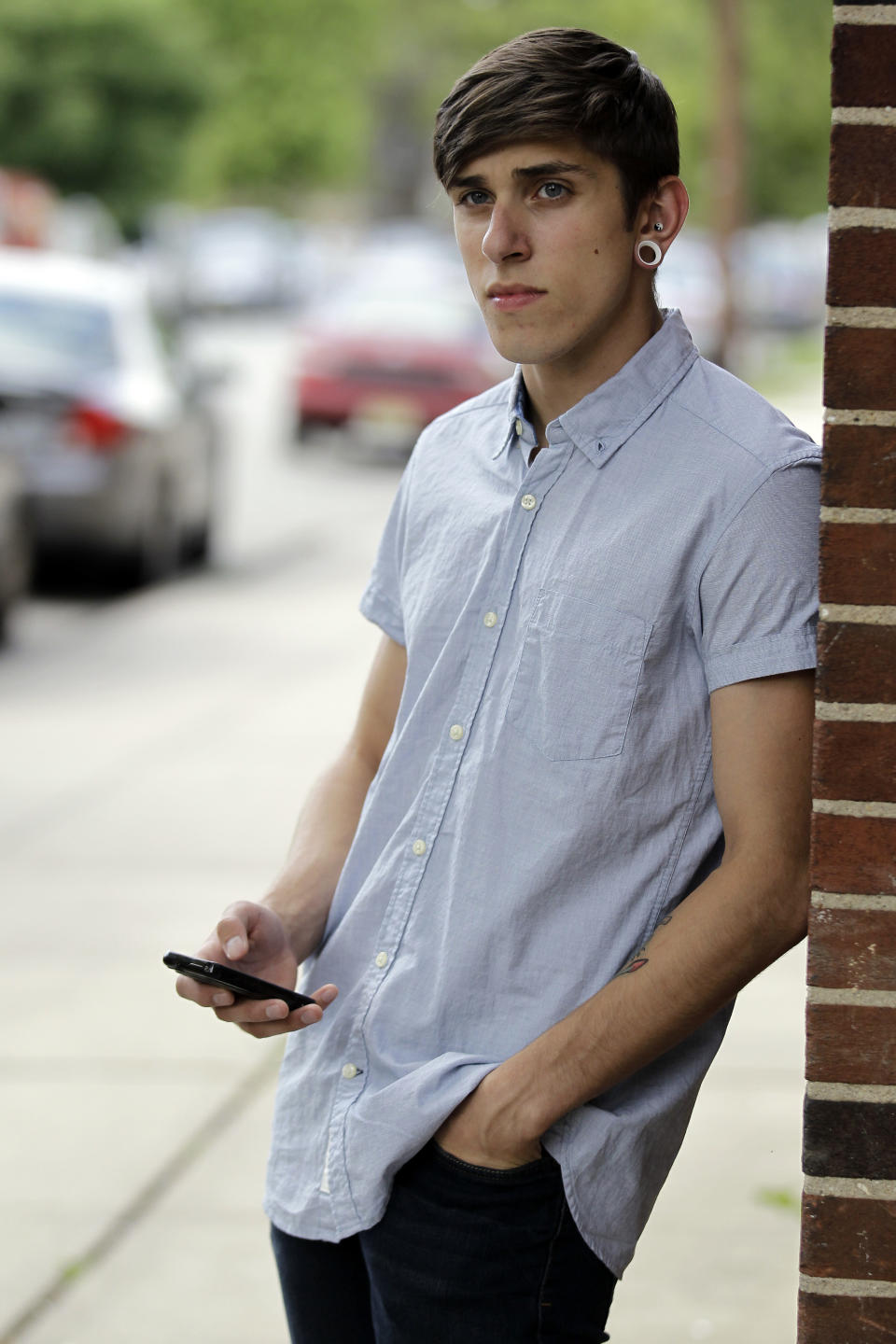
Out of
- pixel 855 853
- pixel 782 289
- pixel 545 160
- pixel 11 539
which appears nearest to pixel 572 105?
pixel 545 160

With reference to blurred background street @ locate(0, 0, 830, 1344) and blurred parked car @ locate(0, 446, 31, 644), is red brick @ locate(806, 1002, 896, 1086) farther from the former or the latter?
blurred parked car @ locate(0, 446, 31, 644)

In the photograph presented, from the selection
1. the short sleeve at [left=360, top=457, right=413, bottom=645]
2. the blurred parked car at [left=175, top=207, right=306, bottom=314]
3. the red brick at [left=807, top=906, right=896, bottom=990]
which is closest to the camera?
the red brick at [left=807, top=906, right=896, bottom=990]

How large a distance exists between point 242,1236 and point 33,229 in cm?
3080

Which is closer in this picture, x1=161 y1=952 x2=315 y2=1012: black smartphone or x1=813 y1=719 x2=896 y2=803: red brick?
x1=813 y1=719 x2=896 y2=803: red brick

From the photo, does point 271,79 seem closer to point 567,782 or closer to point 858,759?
point 567,782

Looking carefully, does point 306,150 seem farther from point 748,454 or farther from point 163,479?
point 748,454

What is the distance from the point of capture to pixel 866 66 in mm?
1643

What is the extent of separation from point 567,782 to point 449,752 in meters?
0.16

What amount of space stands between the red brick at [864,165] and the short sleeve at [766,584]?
29cm

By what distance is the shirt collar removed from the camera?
1.97 m

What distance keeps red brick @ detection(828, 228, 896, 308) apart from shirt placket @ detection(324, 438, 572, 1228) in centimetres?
40

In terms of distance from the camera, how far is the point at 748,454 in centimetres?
187

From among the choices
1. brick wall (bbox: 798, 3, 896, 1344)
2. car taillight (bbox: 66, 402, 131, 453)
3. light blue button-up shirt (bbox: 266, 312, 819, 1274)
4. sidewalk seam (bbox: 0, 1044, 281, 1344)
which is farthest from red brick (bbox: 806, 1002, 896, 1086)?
car taillight (bbox: 66, 402, 131, 453)

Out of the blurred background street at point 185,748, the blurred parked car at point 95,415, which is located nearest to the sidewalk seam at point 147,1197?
the blurred background street at point 185,748
